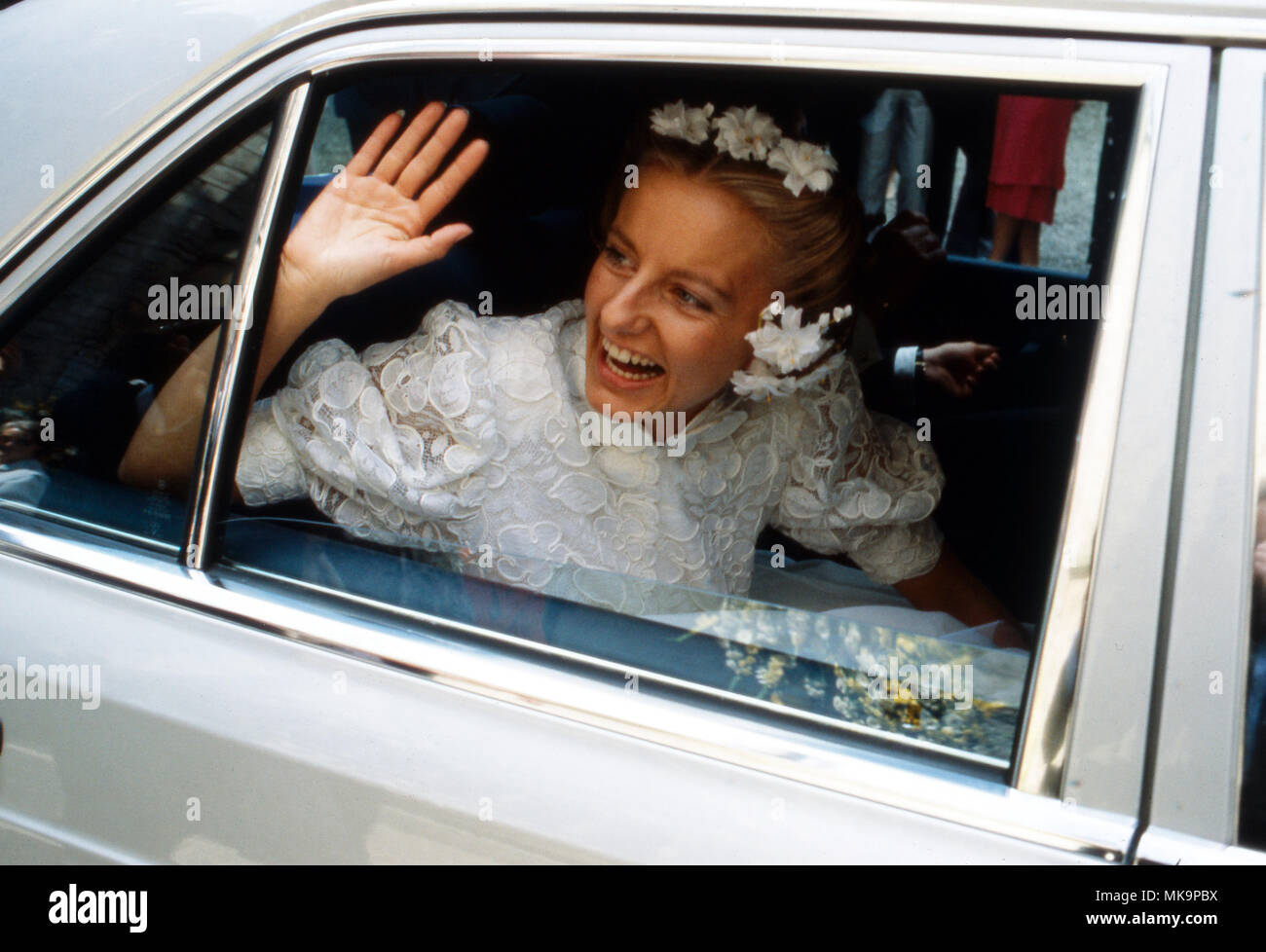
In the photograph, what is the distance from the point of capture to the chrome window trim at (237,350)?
125 cm

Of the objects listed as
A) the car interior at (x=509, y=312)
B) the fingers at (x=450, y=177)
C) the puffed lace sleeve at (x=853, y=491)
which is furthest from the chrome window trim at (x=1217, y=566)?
the puffed lace sleeve at (x=853, y=491)

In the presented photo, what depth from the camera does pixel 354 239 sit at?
4.88ft

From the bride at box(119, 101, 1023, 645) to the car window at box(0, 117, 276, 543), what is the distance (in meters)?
0.05

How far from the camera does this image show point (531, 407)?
5.70 feet

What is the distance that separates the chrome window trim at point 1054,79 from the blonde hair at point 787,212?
0.53 meters

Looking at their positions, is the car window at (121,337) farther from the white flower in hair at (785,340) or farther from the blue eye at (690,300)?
the white flower in hair at (785,340)

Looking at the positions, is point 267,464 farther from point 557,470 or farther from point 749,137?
point 749,137

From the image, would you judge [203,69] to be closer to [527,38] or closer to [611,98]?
[527,38]

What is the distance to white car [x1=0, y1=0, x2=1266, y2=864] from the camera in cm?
96

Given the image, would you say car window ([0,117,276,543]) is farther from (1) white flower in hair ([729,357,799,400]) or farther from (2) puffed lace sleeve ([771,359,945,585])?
(2) puffed lace sleeve ([771,359,945,585])
